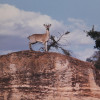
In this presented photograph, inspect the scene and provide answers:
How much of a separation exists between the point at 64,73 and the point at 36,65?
7.13 feet

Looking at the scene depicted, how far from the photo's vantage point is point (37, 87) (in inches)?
694

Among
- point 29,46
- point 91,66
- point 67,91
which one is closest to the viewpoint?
point 67,91

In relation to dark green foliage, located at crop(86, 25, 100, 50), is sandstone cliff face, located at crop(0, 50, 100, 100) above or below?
below

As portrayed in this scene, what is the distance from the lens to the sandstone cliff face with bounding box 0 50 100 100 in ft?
55.1

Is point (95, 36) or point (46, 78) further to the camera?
point (95, 36)

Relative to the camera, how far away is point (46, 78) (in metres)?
17.4

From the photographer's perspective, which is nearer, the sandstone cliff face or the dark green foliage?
the sandstone cliff face

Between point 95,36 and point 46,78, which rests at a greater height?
point 95,36

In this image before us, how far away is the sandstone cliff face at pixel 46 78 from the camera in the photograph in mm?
16797

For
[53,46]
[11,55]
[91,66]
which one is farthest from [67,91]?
[53,46]

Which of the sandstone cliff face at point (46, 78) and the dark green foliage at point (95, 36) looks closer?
the sandstone cliff face at point (46, 78)

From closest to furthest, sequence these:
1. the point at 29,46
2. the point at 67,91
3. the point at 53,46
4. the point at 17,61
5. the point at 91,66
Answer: the point at 67,91 < the point at 91,66 < the point at 17,61 < the point at 29,46 < the point at 53,46

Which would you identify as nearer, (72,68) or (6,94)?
(72,68)

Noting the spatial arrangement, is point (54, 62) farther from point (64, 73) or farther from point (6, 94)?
point (6, 94)
